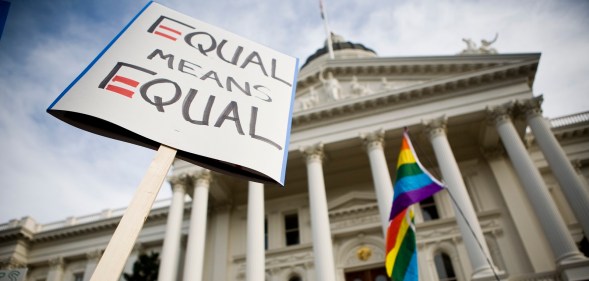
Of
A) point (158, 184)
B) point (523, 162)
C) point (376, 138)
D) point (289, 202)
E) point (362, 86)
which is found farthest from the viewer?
point (289, 202)

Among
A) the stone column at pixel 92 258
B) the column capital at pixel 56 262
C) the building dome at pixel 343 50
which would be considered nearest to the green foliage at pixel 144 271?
the stone column at pixel 92 258

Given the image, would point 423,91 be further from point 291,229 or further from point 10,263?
point 10,263

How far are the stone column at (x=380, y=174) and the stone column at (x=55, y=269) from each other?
23182 mm

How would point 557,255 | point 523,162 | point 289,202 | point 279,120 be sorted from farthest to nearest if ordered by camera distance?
point 289,202
point 523,162
point 557,255
point 279,120

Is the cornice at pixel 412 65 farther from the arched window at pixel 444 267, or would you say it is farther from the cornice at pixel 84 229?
the cornice at pixel 84 229

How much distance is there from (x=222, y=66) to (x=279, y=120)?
0.79 m

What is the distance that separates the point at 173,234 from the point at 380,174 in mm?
9757

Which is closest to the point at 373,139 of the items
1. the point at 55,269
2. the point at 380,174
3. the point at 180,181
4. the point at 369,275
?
the point at 380,174

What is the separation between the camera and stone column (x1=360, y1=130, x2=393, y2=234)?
50.0 feet

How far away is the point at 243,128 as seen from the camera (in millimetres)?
3031

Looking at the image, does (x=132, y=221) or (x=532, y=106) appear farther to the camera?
(x=532, y=106)

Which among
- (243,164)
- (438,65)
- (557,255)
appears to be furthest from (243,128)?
(438,65)

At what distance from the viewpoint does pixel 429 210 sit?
19812 mm

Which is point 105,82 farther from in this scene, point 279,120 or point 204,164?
point 279,120
